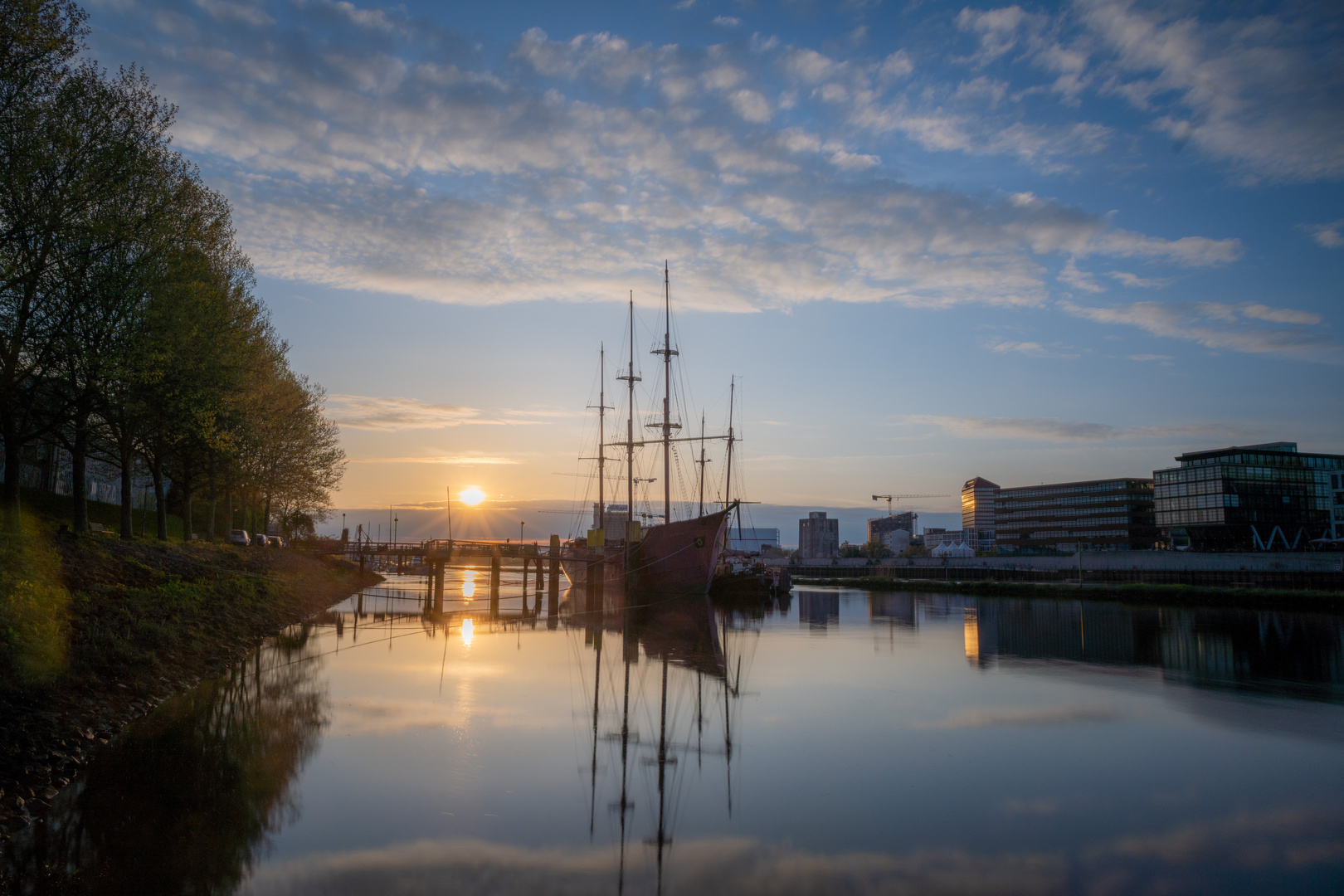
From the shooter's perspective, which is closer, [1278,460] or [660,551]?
[660,551]

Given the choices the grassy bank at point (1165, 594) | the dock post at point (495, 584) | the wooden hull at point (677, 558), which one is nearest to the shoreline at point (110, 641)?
the dock post at point (495, 584)

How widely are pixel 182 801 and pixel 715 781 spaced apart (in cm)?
884

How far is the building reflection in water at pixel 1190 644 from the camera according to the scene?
26656 mm

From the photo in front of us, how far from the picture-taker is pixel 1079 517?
16012cm

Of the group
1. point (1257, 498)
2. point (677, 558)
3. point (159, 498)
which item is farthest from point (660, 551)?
point (1257, 498)

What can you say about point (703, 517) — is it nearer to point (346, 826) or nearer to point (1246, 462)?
point (346, 826)

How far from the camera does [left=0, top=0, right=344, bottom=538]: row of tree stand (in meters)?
20.5

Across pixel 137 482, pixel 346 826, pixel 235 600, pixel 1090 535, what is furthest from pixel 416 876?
pixel 1090 535

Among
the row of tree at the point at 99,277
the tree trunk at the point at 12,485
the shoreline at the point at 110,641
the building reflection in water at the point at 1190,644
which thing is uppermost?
the row of tree at the point at 99,277

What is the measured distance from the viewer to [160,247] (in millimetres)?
24984

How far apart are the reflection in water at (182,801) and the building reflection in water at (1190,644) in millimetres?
24515

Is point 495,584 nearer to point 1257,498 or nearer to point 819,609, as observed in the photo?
point 819,609

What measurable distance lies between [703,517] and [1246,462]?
104 m

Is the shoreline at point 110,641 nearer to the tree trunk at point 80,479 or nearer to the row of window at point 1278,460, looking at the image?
the tree trunk at point 80,479
